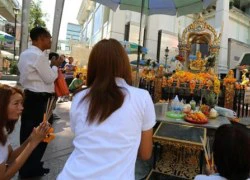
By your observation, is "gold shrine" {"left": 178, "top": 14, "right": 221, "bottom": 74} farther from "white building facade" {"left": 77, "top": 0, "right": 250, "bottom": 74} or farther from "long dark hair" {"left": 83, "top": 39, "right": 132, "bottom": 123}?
"long dark hair" {"left": 83, "top": 39, "right": 132, "bottom": 123}

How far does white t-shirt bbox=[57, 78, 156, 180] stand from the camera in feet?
4.68

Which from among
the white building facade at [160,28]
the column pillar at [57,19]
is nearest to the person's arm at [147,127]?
the column pillar at [57,19]

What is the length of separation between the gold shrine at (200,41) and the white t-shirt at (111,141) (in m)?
9.86

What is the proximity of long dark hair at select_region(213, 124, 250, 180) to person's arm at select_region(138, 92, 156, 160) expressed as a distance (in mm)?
466

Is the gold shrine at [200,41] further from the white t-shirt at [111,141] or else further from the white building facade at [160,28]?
the white t-shirt at [111,141]

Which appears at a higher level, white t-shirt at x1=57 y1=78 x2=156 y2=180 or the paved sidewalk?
white t-shirt at x1=57 y1=78 x2=156 y2=180

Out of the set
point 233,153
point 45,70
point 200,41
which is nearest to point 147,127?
point 233,153

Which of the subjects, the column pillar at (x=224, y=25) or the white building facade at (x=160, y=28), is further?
the column pillar at (x=224, y=25)

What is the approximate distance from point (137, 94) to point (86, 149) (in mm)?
416

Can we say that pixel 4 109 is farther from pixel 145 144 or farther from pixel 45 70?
pixel 45 70

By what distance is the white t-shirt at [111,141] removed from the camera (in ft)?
4.68

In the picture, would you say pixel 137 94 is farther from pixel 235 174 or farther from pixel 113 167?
pixel 235 174

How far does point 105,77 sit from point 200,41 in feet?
36.4

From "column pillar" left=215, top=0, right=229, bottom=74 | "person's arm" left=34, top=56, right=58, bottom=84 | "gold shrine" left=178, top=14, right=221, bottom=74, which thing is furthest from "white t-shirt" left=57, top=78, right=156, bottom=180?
"column pillar" left=215, top=0, right=229, bottom=74
